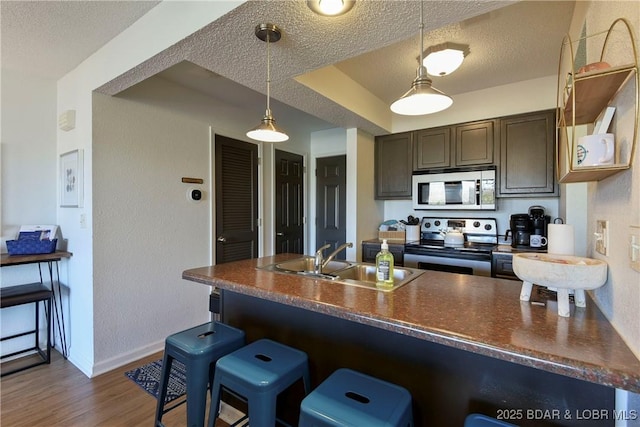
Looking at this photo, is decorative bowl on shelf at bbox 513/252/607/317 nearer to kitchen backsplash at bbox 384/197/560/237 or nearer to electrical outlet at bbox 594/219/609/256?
electrical outlet at bbox 594/219/609/256

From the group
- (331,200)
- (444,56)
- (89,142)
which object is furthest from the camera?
(331,200)

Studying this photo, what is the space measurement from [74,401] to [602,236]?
119 inches

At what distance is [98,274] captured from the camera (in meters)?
2.26

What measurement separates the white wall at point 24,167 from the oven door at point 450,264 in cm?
322

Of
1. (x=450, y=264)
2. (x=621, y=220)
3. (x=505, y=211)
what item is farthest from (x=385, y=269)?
(x=505, y=211)

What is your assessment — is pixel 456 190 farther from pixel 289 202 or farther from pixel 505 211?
pixel 289 202

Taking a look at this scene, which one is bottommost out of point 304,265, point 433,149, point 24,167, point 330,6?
point 304,265

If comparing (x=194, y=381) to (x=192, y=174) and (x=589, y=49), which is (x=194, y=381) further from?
(x=589, y=49)

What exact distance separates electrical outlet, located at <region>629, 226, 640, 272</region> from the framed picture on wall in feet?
10.2

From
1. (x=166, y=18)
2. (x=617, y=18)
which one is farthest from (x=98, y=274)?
(x=617, y=18)

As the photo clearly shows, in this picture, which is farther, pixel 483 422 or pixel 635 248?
pixel 483 422

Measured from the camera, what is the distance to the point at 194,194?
9.47 feet

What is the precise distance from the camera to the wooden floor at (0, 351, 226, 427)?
1766 mm

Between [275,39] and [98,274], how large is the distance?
216cm
